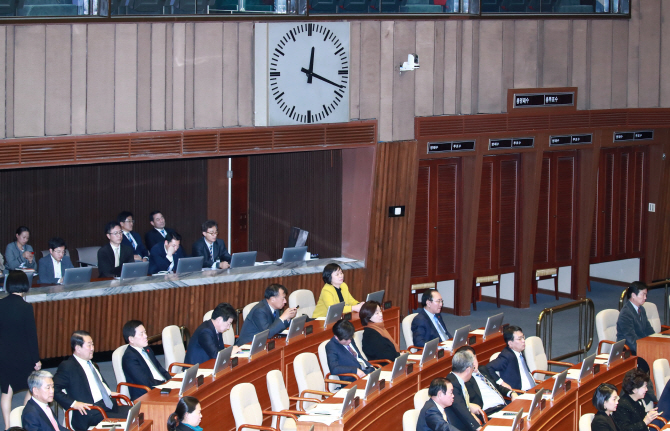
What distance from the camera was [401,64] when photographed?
11.8 metres

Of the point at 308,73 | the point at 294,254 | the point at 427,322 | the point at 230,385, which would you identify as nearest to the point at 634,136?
the point at 308,73

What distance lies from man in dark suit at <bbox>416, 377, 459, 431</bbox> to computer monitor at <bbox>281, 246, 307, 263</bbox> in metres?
4.61

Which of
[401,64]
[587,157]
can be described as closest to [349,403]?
[401,64]

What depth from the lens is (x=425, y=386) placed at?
8.57 metres

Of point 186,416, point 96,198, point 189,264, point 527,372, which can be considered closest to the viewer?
point 186,416

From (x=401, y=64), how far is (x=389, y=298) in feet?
9.97

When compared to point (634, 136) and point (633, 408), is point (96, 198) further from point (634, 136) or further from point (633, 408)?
point (634, 136)

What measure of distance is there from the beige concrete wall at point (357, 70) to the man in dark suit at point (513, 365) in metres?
4.13

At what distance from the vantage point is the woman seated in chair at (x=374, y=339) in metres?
9.05

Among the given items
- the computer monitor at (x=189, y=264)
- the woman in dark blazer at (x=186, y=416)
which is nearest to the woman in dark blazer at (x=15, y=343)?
the woman in dark blazer at (x=186, y=416)

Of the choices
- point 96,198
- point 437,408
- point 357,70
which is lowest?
point 437,408

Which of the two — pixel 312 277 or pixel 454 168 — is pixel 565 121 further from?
pixel 312 277

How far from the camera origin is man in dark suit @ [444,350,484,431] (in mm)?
7266

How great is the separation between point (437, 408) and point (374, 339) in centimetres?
229
